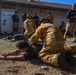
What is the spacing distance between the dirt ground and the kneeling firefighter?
166 mm

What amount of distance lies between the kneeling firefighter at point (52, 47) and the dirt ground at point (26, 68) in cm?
17

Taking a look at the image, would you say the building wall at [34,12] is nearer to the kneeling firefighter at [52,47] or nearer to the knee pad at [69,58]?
the kneeling firefighter at [52,47]

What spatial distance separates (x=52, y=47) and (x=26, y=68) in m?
0.90

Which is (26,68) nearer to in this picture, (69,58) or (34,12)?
(69,58)

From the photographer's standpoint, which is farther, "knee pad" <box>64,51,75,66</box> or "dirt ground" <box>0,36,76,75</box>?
"knee pad" <box>64,51,75,66</box>


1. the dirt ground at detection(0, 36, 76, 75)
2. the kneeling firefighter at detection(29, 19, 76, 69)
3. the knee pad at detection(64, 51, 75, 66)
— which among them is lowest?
the dirt ground at detection(0, 36, 76, 75)

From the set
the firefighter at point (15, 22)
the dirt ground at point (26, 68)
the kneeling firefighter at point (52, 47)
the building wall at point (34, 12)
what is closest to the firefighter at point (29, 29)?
the kneeling firefighter at point (52, 47)

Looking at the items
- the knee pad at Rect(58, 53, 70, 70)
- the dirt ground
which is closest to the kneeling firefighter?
the knee pad at Rect(58, 53, 70, 70)

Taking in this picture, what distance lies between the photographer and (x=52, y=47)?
7383 mm

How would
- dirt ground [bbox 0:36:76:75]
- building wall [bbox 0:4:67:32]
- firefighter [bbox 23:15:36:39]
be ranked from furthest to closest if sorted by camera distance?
building wall [bbox 0:4:67:32]
firefighter [bbox 23:15:36:39]
dirt ground [bbox 0:36:76:75]

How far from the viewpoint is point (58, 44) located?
7.38 m

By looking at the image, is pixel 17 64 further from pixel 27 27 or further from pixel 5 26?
pixel 5 26

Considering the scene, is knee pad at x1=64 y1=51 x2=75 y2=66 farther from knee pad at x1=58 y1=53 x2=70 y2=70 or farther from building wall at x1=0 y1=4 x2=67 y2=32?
building wall at x1=0 y1=4 x2=67 y2=32

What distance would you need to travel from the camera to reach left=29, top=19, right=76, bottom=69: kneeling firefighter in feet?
23.0
